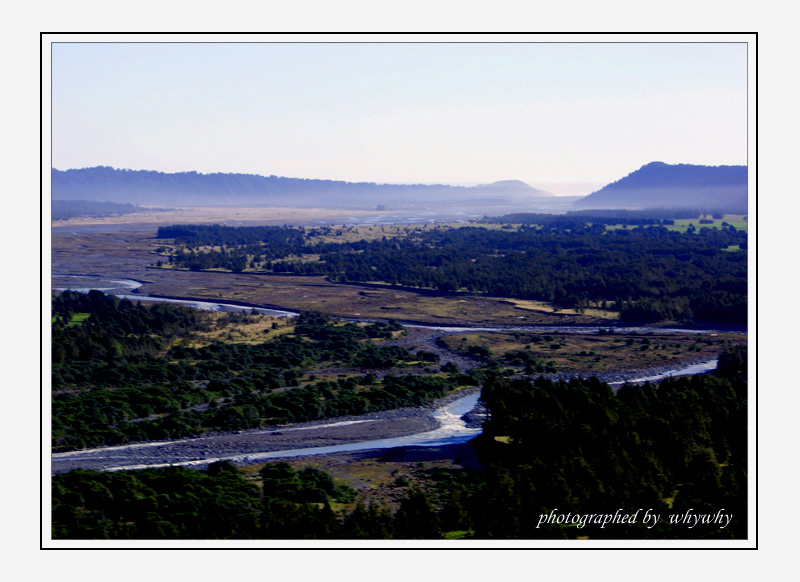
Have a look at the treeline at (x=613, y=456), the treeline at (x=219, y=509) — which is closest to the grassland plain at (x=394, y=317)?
the treeline at (x=219, y=509)

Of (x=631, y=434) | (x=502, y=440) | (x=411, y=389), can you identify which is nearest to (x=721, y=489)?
(x=631, y=434)

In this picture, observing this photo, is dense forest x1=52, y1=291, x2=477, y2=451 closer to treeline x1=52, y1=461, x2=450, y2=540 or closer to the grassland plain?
the grassland plain

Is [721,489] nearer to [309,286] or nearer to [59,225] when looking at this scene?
[309,286]

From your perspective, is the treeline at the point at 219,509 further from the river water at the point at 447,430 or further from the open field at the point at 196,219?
the open field at the point at 196,219

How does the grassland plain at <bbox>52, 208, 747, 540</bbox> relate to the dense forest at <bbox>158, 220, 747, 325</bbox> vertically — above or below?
below

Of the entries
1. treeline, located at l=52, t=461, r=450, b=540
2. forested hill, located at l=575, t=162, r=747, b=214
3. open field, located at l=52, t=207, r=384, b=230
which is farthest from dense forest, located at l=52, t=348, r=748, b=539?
open field, located at l=52, t=207, r=384, b=230

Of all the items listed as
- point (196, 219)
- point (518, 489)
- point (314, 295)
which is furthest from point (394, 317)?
point (196, 219)
